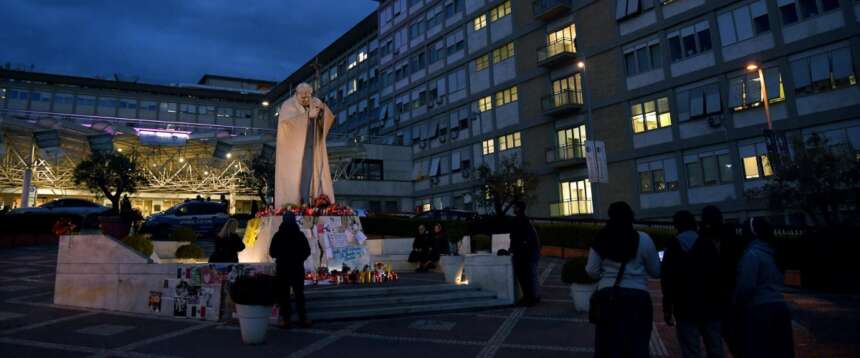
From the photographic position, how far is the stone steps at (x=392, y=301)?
904cm

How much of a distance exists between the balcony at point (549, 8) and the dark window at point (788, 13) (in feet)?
40.0

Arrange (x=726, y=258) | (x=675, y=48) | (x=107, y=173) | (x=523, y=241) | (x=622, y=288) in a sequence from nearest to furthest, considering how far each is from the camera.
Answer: (x=622, y=288) → (x=726, y=258) → (x=523, y=241) → (x=675, y=48) → (x=107, y=173)

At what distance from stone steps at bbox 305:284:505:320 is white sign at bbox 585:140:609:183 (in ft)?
41.5

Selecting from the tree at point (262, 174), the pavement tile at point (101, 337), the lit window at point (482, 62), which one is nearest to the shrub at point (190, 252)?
the pavement tile at point (101, 337)

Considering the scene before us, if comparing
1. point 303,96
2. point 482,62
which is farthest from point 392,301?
point 482,62

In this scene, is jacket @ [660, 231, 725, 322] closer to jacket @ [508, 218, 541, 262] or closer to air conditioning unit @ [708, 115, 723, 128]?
jacket @ [508, 218, 541, 262]

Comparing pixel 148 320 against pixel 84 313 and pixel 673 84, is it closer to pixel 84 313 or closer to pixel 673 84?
pixel 84 313

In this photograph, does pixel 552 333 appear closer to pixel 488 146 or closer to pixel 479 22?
pixel 488 146

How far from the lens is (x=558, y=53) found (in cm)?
3228

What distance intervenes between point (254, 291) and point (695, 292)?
5.54 metres

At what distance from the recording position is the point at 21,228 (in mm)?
23344

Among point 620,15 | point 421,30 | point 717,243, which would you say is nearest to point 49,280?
point 717,243

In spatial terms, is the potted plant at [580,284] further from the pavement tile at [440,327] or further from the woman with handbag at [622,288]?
the woman with handbag at [622,288]

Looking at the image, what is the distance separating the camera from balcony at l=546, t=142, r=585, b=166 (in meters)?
31.3
